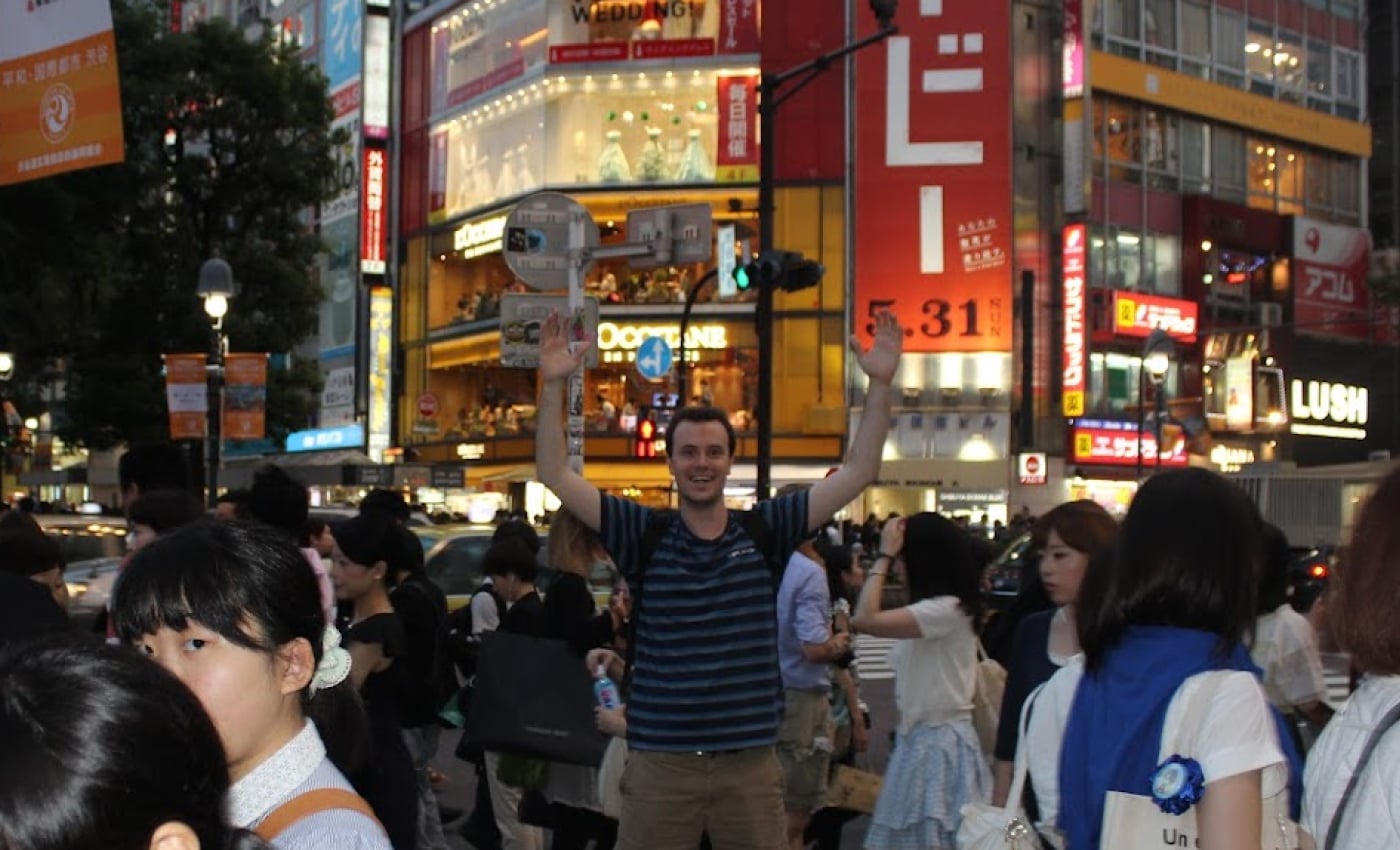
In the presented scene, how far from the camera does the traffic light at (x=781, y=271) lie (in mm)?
17281

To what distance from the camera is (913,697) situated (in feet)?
23.1

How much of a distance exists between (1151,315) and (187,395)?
33167 millimetres

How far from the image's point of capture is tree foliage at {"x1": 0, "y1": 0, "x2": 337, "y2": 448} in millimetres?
28578

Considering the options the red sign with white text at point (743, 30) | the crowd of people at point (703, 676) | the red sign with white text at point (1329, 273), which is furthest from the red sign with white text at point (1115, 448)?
the crowd of people at point (703, 676)

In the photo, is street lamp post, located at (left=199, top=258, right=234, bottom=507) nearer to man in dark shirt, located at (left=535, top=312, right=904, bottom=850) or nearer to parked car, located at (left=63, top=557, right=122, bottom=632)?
parked car, located at (left=63, top=557, right=122, bottom=632)

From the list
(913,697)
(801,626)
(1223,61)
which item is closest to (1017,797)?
(913,697)

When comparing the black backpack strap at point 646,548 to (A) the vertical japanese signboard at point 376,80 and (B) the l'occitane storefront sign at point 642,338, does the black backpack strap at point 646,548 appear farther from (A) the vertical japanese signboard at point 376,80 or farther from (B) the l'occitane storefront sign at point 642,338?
(A) the vertical japanese signboard at point 376,80

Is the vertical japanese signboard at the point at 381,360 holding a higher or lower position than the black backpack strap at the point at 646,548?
higher

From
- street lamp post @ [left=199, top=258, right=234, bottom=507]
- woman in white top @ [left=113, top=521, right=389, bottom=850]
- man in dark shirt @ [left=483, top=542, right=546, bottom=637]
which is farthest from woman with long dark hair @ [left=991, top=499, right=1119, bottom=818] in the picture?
street lamp post @ [left=199, top=258, right=234, bottom=507]

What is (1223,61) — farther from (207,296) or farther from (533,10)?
(207,296)

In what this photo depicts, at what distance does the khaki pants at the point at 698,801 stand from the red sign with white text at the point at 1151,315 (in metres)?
42.6

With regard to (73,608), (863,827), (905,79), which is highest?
(905,79)

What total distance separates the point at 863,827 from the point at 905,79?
3840 centimetres

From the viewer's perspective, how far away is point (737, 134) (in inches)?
1870
